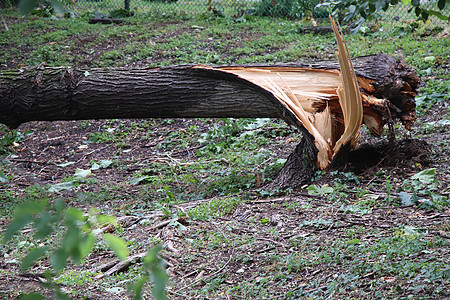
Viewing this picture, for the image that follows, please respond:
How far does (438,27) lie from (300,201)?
6.47 meters

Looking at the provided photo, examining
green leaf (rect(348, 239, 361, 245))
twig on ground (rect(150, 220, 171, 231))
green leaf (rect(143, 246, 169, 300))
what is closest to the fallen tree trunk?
twig on ground (rect(150, 220, 171, 231))

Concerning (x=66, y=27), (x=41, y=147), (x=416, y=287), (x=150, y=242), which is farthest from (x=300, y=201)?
(x=66, y=27)

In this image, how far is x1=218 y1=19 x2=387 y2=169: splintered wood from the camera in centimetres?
388

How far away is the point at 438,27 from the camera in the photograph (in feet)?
27.7

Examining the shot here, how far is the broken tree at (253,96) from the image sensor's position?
13.5 ft

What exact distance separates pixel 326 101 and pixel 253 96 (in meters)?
0.72

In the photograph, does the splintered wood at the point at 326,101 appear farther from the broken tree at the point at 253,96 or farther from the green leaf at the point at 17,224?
the green leaf at the point at 17,224

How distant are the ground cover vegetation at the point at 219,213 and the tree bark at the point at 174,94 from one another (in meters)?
0.44

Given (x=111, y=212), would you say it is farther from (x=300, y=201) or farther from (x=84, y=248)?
(x=84, y=248)

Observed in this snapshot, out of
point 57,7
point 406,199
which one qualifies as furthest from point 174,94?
point 57,7

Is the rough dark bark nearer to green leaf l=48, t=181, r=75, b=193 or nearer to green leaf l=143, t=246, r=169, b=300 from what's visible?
green leaf l=48, t=181, r=75, b=193

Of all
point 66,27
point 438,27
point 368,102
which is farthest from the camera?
point 66,27

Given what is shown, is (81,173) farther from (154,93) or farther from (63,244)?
(63,244)

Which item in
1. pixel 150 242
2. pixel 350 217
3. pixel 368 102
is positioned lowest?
pixel 150 242
